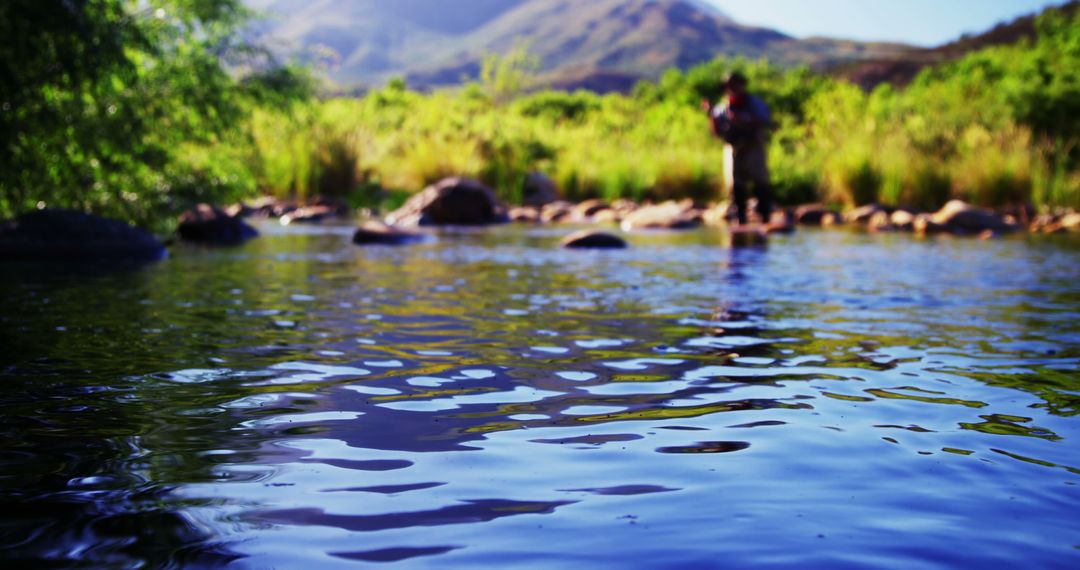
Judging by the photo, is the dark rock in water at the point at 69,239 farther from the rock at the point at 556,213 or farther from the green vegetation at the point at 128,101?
the rock at the point at 556,213

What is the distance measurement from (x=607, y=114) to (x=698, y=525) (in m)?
42.3

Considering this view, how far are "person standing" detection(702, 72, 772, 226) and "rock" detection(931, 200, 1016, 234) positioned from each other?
291 cm

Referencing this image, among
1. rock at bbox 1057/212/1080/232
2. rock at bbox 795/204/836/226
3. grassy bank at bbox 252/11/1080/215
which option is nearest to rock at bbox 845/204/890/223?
rock at bbox 795/204/836/226

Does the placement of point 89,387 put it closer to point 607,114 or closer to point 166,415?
point 166,415

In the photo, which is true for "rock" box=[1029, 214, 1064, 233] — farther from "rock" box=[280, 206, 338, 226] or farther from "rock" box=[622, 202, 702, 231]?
"rock" box=[280, 206, 338, 226]

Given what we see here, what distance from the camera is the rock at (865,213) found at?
19.5m

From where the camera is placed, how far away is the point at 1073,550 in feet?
8.27

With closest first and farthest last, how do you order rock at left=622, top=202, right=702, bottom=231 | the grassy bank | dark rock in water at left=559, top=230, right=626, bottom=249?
dark rock in water at left=559, top=230, right=626, bottom=249 < rock at left=622, top=202, right=702, bottom=231 < the grassy bank

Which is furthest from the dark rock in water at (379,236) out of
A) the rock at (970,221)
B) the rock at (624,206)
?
the rock at (970,221)

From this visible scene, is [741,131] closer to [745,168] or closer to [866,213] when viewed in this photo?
[745,168]

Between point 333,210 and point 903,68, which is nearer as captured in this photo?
point 333,210

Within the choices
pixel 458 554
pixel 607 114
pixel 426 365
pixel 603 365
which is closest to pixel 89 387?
pixel 426 365

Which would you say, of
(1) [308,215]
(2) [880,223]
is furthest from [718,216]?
(1) [308,215]

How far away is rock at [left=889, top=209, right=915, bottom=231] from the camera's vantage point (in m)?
18.0
